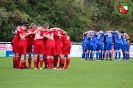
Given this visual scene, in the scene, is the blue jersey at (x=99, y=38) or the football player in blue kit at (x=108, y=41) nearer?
the football player in blue kit at (x=108, y=41)

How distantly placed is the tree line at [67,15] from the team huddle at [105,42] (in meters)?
19.3

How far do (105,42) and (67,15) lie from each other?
26228mm

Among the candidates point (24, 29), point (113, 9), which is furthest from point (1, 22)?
point (24, 29)

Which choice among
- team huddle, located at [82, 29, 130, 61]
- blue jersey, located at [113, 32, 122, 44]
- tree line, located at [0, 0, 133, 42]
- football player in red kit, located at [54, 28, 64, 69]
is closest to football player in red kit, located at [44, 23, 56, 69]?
football player in red kit, located at [54, 28, 64, 69]

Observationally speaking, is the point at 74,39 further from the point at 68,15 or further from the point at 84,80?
the point at 84,80

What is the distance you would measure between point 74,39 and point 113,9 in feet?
42.2

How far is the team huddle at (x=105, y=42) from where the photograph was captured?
37.3 m

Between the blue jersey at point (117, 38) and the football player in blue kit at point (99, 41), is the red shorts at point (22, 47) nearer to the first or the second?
the blue jersey at point (117, 38)

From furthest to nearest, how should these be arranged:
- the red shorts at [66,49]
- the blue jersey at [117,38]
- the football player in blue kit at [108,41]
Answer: the football player in blue kit at [108,41], the blue jersey at [117,38], the red shorts at [66,49]

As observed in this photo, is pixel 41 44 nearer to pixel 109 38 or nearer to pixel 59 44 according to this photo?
pixel 59 44

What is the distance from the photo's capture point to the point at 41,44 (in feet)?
78.3

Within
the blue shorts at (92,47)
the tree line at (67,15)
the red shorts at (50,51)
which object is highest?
the tree line at (67,15)

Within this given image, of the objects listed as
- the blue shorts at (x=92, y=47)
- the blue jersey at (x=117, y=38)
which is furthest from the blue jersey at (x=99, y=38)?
the blue jersey at (x=117, y=38)

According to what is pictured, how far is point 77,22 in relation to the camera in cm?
6538
